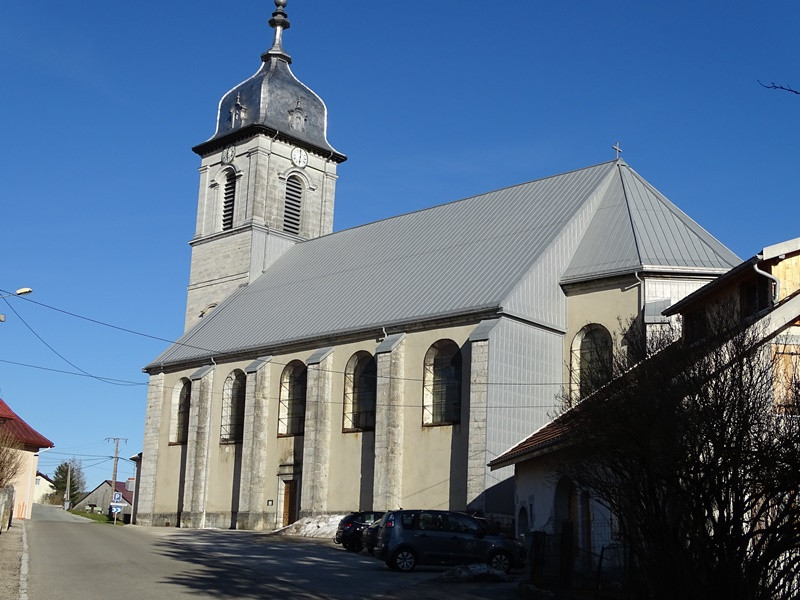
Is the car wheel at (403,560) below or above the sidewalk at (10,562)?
above

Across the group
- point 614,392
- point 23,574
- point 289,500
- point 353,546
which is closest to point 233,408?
point 289,500

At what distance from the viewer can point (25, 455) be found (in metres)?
49.3

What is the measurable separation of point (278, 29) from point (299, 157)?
800cm

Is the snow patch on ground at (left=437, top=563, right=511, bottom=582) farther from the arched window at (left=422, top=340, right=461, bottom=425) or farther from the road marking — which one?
the arched window at (left=422, top=340, right=461, bottom=425)

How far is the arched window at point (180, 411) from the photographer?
46.5 metres

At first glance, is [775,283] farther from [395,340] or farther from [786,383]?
[395,340]

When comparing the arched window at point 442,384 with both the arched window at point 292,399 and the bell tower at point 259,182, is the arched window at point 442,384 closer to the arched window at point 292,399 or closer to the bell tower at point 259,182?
the arched window at point 292,399

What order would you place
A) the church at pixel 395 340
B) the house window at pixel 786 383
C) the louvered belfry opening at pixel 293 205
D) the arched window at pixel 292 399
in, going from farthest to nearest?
1. the louvered belfry opening at pixel 293 205
2. the arched window at pixel 292 399
3. the church at pixel 395 340
4. the house window at pixel 786 383

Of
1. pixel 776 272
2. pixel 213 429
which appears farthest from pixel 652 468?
pixel 213 429

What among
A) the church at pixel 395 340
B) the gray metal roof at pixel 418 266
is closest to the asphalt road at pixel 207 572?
the church at pixel 395 340

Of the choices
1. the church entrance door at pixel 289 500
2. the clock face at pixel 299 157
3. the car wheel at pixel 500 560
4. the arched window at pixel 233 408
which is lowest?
the car wheel at pixel 500 560

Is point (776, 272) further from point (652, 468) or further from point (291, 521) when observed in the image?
point (291, 521)

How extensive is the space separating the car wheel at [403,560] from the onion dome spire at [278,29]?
3765 cm

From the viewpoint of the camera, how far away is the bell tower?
51.2 m
